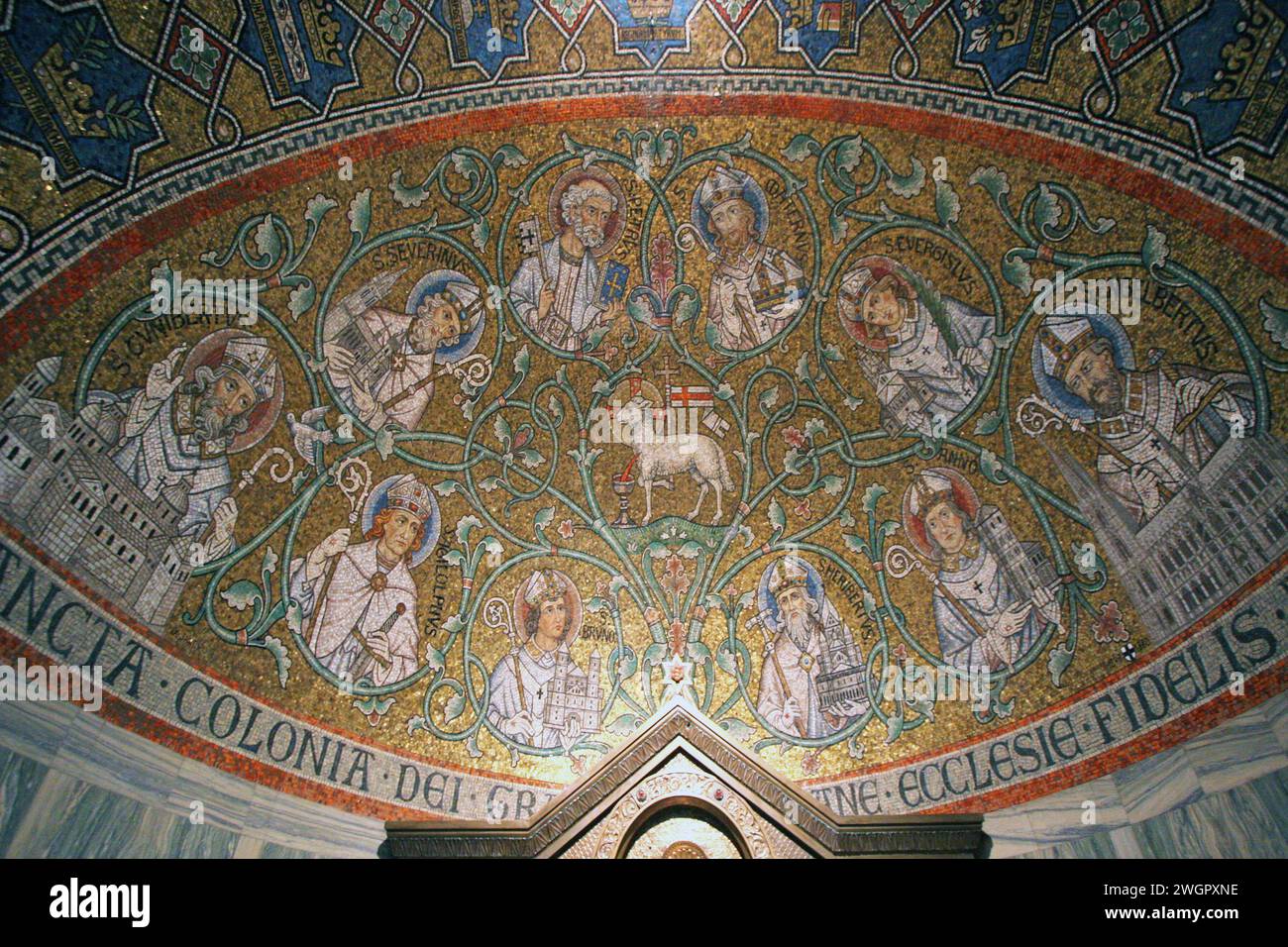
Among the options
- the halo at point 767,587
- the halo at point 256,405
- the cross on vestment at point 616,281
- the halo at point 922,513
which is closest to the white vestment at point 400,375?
the halo at point 256,405

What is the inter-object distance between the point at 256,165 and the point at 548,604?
3.96 meters

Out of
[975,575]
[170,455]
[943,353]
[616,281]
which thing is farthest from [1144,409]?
[170,455]

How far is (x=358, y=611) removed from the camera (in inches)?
316

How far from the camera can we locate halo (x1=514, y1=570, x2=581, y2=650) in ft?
27.6

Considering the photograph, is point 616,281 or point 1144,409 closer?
point 1144,409

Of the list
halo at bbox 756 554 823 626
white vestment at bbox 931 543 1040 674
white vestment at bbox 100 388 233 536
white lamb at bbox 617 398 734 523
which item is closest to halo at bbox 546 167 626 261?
white lamb at bbox 617 398 734 523

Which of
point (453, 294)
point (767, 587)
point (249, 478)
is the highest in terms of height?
point (453, 294)

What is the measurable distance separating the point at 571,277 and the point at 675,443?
5.25 feet

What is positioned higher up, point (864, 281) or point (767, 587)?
point (864, 281)

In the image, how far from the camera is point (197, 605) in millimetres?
7441

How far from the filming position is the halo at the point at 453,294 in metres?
8.15
